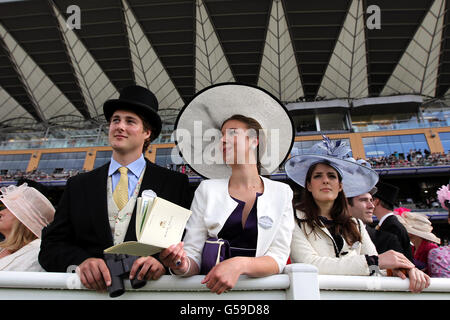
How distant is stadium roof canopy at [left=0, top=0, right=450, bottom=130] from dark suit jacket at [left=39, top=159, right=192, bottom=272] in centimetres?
2917

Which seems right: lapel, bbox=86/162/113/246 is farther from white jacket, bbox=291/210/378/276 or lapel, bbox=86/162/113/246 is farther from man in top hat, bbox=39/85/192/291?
white jacket, bbox=291/210/378/276

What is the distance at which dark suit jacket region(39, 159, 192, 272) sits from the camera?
1532mm

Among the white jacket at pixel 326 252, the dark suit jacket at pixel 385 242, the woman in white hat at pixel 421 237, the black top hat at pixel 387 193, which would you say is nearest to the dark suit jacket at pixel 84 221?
the white jacket at pixel 326 252

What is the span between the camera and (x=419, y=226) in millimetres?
3520

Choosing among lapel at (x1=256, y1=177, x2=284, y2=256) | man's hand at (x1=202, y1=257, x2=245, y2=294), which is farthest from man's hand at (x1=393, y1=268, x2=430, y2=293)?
man's hand at (x1=202, y1=257, x2=245, y2=294)

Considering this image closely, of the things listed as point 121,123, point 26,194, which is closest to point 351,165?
point 121,123

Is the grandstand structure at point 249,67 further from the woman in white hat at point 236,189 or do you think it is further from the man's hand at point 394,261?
the man's hand at point 394,261

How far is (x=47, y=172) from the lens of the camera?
29234 millimetres

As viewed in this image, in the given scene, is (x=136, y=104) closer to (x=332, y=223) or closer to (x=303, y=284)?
(x=303, y=284)

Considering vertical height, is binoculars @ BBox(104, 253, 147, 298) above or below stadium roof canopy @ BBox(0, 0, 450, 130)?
below

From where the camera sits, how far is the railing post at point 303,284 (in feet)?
3.71

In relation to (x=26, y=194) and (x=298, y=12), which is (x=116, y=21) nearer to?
(x=298, y=12)

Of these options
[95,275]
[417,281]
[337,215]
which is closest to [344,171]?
[337,215]

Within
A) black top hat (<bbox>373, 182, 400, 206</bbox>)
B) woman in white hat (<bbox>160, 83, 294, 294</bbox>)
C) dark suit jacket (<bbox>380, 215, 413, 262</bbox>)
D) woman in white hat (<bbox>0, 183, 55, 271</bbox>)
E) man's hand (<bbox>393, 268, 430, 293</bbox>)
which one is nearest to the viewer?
woman in white hat (<bbox>160, 83, 294, 294</bbox>)
